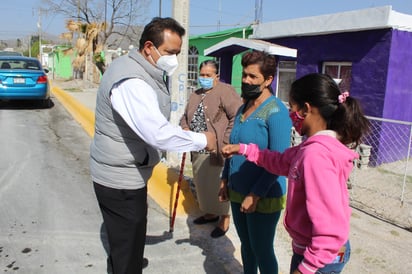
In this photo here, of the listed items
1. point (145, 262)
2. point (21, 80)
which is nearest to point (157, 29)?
point (145, 262)

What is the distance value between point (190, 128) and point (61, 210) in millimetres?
1889

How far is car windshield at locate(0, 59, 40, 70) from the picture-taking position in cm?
1255

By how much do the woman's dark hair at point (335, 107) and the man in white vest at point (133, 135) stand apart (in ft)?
2.59

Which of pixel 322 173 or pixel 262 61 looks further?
pixel 262 61

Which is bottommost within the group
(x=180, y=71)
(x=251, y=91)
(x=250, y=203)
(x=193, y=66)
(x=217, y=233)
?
(x=217, y=233)

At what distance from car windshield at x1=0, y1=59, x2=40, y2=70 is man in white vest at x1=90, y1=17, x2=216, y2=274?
38.7ft

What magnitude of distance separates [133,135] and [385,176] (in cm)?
609

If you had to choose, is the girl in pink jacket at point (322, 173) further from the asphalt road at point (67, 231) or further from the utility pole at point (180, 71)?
the utility pole at point (180, 71)

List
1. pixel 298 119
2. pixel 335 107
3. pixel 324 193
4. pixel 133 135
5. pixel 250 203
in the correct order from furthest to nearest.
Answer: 1. pixel 250 203
2. pixel 133 135
3. pixel 298 119
4. pixel 335 107
5. pixel 324 193

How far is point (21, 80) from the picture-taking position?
12062 mm

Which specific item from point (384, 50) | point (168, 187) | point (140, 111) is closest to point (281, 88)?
point (384, 50)

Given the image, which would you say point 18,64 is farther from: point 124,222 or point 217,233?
point 124,222

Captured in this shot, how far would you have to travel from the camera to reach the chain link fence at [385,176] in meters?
5.04

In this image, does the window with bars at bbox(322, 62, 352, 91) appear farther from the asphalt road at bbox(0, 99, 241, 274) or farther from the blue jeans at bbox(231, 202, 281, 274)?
the blue jeans at bbox(231, 202, 281, 274)
